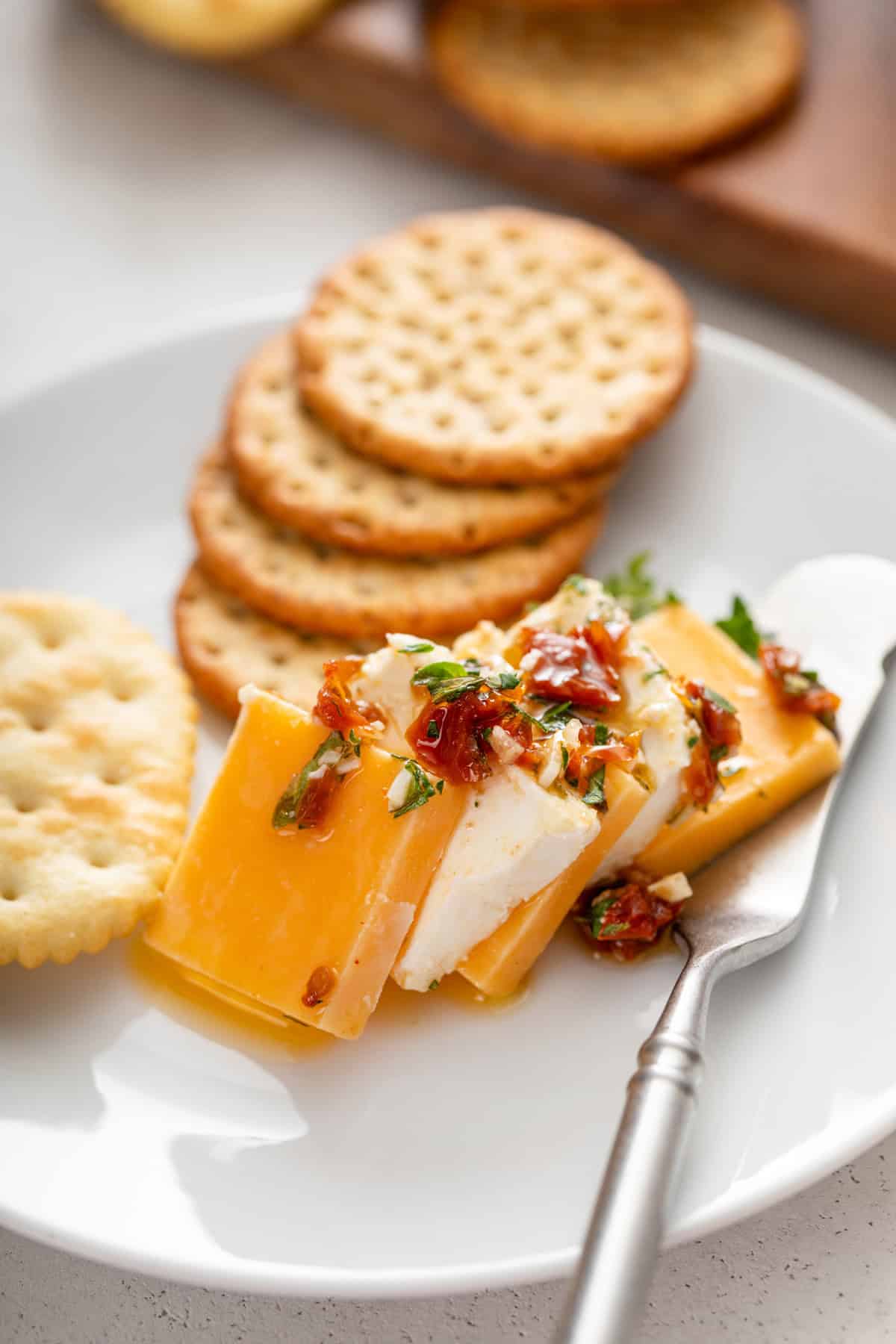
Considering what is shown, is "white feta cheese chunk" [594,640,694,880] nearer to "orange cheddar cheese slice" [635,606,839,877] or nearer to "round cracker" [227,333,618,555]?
"orange cheddar cheese slice" [635,606,839,877]

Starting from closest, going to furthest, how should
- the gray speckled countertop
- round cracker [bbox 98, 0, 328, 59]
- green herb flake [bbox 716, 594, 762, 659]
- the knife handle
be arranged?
the knife handle
green herb flake [bbox 716, 594, 762, 659]
the gray speckled countertop
round cracker [bbox 98, 0, 328, 59]

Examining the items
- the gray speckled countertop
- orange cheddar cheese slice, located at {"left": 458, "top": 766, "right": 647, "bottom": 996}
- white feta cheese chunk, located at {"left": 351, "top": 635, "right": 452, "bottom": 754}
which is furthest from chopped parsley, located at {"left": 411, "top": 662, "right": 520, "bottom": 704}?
the gray speckled countertop

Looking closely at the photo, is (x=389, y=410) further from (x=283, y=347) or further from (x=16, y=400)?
(x=16, y=400)

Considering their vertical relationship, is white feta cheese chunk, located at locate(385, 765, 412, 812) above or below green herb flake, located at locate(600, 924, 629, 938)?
above

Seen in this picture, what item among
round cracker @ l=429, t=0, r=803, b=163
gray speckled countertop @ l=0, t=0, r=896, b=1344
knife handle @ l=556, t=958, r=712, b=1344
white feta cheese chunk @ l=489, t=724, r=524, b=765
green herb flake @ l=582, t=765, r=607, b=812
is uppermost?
round cracker @ l=429, t=0, r=803, b=163

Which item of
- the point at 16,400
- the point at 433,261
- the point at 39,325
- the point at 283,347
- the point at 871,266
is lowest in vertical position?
the point at 39,325

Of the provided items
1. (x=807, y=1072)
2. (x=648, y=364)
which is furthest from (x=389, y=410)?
(x=807, y=1072)

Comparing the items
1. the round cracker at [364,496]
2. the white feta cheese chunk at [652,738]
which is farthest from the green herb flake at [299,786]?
the round cracker at [364,496]
